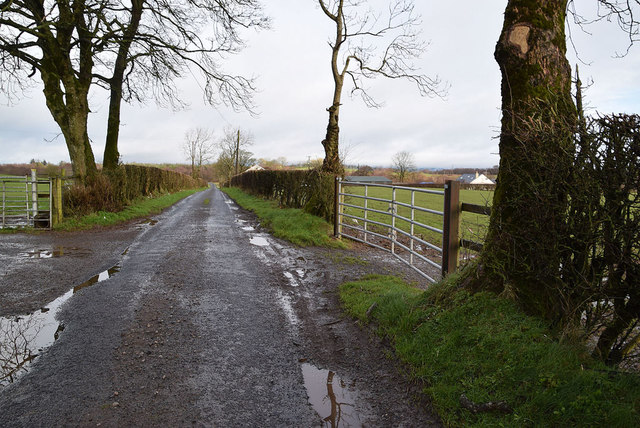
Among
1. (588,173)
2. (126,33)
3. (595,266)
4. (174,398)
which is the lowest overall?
(174,398)

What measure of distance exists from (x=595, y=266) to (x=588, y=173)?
0.69m

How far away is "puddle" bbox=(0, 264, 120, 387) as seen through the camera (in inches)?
129

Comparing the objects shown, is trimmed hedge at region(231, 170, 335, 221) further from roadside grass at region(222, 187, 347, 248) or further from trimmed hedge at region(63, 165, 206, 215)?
trimmed hedge at region(63, 165, 206, 215)

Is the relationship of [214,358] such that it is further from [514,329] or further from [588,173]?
[588,173]

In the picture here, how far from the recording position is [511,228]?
3.53 metres

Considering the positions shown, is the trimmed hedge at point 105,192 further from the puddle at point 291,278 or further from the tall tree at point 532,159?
the tall tree at point 532,159

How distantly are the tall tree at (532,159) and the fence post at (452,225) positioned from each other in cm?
146

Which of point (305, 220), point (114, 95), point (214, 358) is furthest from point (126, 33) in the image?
point (214, 358)

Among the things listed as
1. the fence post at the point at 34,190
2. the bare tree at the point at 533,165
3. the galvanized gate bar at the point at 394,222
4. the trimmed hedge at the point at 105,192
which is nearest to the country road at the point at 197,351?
the galvanized gate bar at the point at 394,222

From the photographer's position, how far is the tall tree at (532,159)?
9.77 feet

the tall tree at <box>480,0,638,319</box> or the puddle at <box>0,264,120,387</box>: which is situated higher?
the tall tree at <box>480,0,638,319</box>

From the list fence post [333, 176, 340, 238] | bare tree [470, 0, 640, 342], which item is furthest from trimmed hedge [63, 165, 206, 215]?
bare tree [470, 0, 640, 342]

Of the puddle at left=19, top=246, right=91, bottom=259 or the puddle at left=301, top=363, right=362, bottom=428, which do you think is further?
the puddle at left=19, top=246, right=91, bottom=259

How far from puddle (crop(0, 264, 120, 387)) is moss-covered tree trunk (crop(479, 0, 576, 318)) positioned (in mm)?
4097
